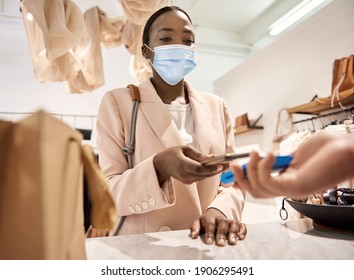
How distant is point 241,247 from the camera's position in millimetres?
491

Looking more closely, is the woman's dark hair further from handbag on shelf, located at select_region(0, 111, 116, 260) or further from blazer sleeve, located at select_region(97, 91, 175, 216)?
handbag on shelf, located at select_region(0, 111, 116, 260)

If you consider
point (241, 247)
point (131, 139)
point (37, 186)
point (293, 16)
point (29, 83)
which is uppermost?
point (293, 16)

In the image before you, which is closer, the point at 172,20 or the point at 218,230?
the point at 218,230

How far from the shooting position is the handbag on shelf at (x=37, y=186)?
223 millimetres

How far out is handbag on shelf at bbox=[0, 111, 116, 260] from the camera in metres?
0.22

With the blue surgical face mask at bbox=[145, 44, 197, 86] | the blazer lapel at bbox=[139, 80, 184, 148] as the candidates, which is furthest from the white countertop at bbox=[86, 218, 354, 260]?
the blue surgical face mask at bbox=[145, 44, 197, 86]

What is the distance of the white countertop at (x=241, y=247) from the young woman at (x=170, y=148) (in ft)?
0.11

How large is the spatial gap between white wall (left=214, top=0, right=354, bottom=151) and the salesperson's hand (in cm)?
193

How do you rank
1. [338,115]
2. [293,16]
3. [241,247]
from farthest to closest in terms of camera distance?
[293,16] → [338,115] → [241,247]

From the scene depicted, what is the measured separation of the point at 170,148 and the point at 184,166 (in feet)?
0.25

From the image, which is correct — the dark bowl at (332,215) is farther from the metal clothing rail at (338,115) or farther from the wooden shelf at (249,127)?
the wooden shelf at (249,127)

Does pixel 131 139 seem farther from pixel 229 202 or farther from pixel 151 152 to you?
pixel 229 202

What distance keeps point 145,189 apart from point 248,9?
10.7 ft

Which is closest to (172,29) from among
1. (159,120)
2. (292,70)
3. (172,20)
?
(172,20)
